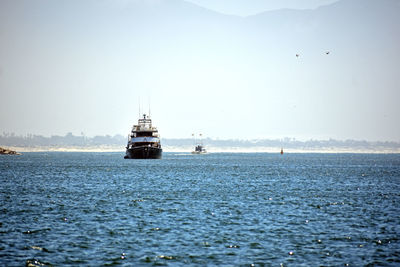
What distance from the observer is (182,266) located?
64.2ft

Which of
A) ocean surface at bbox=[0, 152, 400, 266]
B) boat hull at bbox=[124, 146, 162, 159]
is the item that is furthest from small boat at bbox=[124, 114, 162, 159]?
ocean surface at bbox=[0, 152, 400, 266]

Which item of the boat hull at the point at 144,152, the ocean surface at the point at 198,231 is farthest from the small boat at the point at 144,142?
the ocean surface at the point at 198,231

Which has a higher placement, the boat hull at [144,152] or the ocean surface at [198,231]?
the boat hull at [144,152]

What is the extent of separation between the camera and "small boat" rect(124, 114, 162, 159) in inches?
5699

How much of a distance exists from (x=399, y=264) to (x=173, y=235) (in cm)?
1166

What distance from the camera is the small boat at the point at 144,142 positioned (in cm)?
14475

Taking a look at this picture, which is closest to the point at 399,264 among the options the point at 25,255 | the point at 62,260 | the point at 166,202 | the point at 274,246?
the point at 274,246

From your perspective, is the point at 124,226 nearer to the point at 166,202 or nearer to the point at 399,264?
the point at 166,202

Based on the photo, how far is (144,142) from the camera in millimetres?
146500

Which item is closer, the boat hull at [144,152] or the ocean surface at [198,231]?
the ocean surface at [198,231]

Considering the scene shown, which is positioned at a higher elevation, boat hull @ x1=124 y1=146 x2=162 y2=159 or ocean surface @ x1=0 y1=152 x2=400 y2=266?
boat hull @ x1=124 y1=146 x2=162 y2=159

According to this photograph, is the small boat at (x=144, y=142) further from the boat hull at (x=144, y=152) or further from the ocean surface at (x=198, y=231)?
the ocean surface at (x=198, y=231)

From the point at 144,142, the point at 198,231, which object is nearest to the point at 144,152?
the point at 144,142

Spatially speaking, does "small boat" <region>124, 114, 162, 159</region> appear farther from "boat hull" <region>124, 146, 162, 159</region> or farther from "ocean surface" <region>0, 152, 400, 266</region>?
"ocean surface" <region>0, 152, 400, 266</region>
